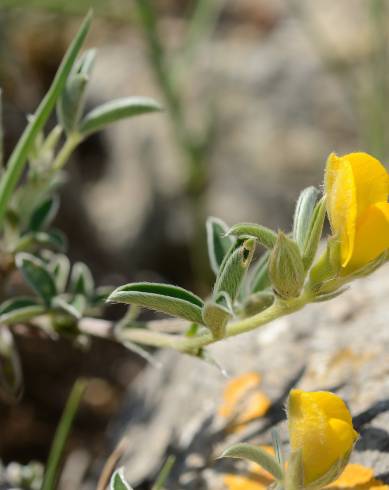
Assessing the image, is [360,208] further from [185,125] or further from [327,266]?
[185,125]

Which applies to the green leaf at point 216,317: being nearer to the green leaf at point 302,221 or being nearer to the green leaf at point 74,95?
the green leaf at point 302,221

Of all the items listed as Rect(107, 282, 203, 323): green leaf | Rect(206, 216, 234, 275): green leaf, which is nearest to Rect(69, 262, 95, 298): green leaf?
Rect(206, 216, 234, 275): green leaf

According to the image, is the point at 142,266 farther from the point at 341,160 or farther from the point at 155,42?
the point at 341,160

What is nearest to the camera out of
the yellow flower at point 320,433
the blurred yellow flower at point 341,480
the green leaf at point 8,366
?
the yellow flower at point 320,433

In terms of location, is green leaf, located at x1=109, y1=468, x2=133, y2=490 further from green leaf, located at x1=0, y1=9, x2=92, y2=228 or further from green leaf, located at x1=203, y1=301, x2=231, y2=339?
green leaf, located at x1=0, y1=9, x2=92, y2=228

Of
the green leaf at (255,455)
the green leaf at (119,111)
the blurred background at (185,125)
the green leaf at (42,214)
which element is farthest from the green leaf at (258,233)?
the blurred background at (185,125)

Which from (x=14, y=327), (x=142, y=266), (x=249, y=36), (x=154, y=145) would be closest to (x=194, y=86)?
(x=154, y=145)
